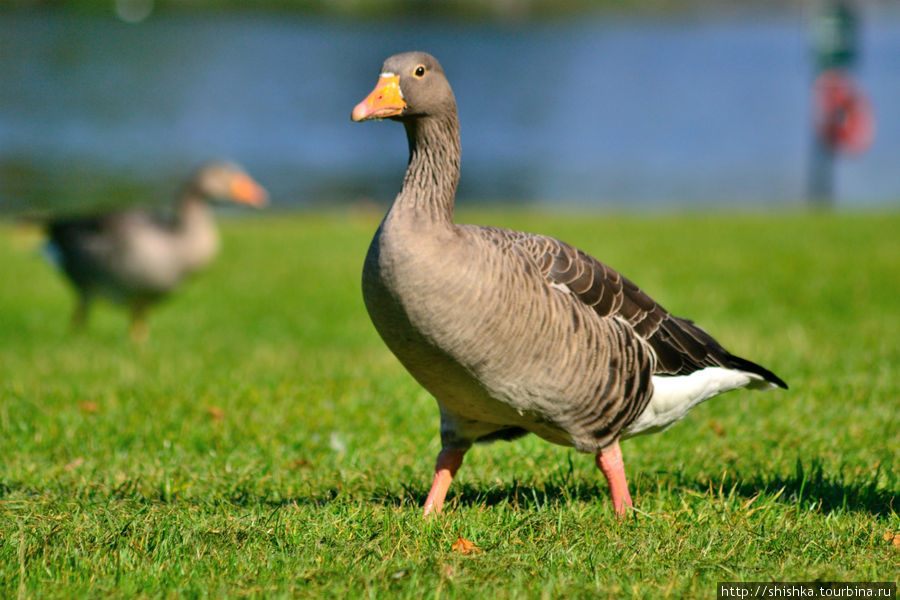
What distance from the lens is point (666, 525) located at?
4.11 m

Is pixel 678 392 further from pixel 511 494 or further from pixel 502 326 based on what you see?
pixel 502 326

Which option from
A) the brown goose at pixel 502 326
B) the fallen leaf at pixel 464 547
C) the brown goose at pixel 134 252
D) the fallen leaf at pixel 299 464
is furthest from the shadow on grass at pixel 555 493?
the brown goose at pixel 134 252

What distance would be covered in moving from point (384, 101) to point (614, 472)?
6.36 feet

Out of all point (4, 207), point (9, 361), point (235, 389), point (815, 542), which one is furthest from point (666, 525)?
point (4, 207)

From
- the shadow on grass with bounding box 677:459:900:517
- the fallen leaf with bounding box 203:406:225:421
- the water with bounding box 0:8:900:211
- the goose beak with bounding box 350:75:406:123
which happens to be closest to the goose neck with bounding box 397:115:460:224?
the goose beak with bounding box 350:75:406:123

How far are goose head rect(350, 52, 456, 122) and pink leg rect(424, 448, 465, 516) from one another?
61.3 inches

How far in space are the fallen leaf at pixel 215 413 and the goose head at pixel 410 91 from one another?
2.79 m

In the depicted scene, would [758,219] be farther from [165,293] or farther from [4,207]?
[4,207]

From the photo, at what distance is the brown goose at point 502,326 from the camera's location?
3887mm

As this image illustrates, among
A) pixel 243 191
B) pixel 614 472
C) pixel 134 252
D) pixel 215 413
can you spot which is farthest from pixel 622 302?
pixel 243 191

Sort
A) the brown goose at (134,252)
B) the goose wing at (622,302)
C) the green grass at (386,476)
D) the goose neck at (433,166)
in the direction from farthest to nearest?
the brown goose at (134,252)
the goose wing at (622,302)
the goose neck at (433,166)
the green grass at (386,476)

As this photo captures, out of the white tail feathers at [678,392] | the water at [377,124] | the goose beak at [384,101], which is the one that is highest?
the water at [377,124]

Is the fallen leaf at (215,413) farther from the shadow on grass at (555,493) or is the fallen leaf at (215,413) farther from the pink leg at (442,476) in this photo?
the pink leg at (442,476)

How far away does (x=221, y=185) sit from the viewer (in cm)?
1184
